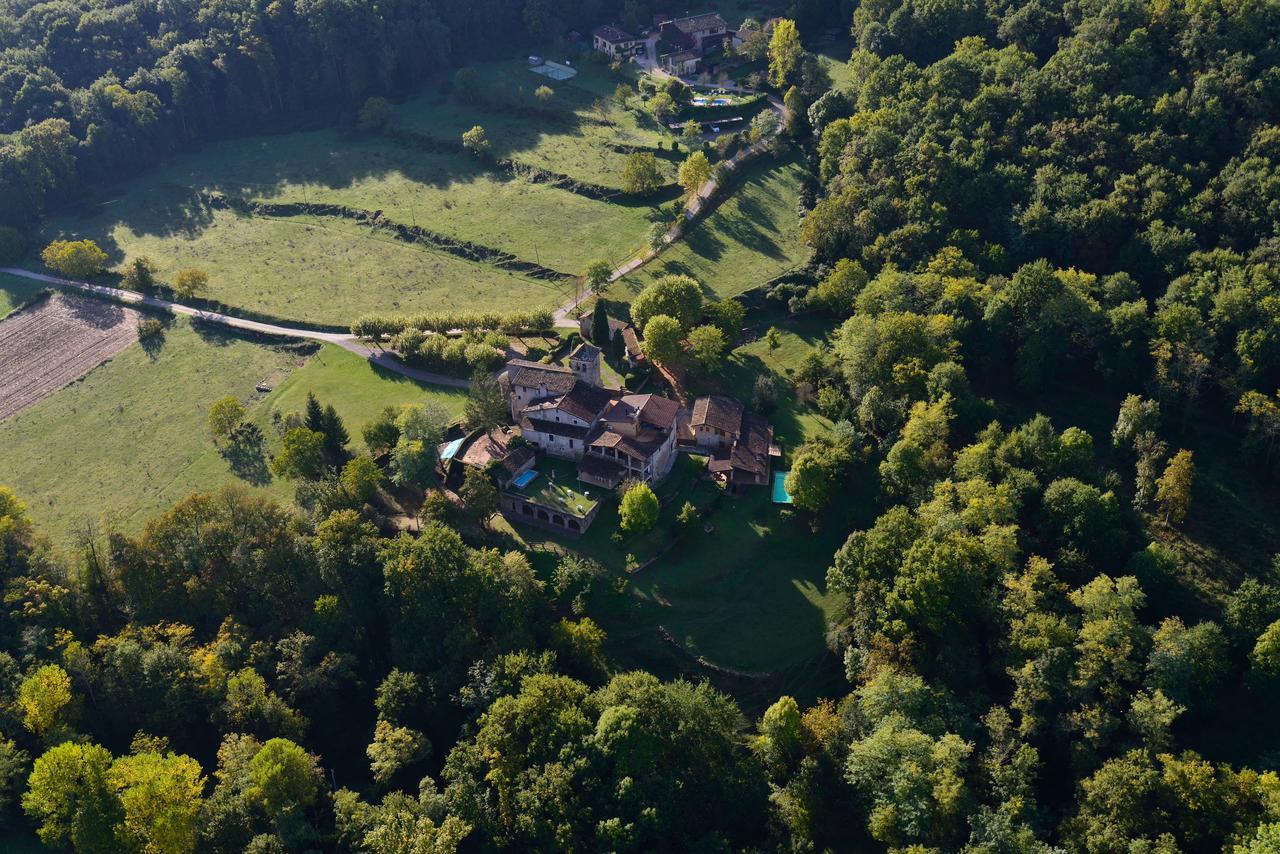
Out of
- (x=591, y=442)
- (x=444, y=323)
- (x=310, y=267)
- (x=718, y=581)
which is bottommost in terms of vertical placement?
(x=718, y=581)

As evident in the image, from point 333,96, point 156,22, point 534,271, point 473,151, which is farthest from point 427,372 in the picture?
point 156,22

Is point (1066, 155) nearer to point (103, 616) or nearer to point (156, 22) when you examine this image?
point (103, 616)

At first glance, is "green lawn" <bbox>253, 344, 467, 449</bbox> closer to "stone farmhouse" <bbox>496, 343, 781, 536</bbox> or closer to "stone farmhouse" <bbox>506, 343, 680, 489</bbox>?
"stone farmhouse" <bbox>506, 343, 680, 489</bbox>

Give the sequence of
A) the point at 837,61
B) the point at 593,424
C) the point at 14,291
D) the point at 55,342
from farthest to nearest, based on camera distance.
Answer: the point at 837,61 < the point at 14,291 < the point at 55,342 < the point at 593,424

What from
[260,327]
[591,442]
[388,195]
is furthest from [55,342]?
[591,442]

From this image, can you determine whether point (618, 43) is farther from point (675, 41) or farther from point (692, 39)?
point (692, 39)

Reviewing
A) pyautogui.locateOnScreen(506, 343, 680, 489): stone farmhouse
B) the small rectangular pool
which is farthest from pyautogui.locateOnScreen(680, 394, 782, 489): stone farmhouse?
pyautogui.locateOnScreen(506, 343, 680, 489): stone farmhouse
